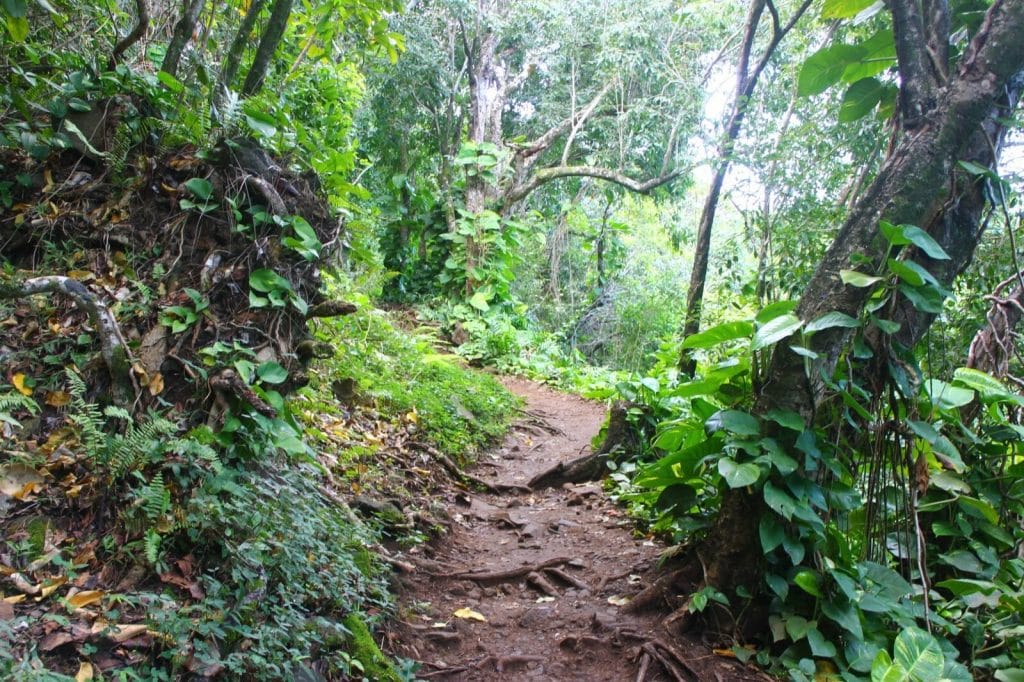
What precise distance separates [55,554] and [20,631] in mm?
377

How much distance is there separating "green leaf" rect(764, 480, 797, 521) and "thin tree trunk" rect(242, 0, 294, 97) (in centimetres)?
379

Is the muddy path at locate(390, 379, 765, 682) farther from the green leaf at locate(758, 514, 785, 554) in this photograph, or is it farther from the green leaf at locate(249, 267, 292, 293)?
the green leaf at locate(249, 267, 292, 293)

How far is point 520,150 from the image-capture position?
45.1 feet

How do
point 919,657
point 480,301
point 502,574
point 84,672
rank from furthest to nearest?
point 480,301, point 502,574, point 919,657, point 84,672

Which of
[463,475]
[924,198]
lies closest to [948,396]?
[924,198]

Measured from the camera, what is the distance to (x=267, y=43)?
4.18m

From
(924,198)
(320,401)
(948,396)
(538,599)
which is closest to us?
(924,198)

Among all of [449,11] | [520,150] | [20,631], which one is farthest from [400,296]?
[20,631]

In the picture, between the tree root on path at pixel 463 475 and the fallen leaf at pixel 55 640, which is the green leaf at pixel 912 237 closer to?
the fallen leaf at pixel 55 640

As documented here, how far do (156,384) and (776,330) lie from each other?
2943 mm

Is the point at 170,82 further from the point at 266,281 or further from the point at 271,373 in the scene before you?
the point at 271,373

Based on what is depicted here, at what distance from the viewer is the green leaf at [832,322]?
2.97 m

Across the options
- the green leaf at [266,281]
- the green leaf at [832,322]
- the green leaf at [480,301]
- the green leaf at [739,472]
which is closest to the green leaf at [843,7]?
the green leaf at [832,322]

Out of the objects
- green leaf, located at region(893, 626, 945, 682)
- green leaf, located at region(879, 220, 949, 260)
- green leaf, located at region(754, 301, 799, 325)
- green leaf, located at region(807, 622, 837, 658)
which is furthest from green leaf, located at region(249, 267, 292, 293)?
green leaf, located at region(893, 626, 945, 682)
